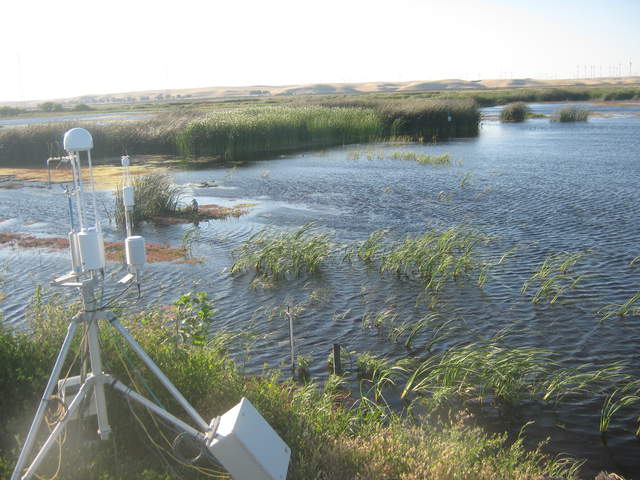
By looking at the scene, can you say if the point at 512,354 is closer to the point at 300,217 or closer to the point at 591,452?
the point at 591,452

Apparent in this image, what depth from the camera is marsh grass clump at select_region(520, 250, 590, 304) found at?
1115 cm

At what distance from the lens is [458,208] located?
19.1 metres

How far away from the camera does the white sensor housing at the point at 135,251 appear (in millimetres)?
4734

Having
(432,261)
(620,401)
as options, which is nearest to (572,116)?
(432,261)

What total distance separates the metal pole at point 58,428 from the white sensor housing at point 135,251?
0.97m

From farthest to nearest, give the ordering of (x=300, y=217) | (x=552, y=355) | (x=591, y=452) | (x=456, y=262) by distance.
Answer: (x=300, y=217) < (x=456, y=262) < (x=552, y=355) < (x=591, y=452)

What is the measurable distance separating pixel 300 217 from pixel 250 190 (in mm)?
6213

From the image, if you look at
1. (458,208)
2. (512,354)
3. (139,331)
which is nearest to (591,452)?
(512,354)

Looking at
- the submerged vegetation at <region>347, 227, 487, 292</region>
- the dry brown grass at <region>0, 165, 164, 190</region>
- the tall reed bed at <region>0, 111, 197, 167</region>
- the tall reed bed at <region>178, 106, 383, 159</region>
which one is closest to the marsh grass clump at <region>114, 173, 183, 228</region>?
the dry brown grass at <region>0, 165, 164, 190</region>

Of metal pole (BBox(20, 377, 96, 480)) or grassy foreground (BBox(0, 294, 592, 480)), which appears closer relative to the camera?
metal pole (BBox(20, 377, 96, 480))

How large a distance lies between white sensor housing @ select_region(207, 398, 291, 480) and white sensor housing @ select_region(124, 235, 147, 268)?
1.43m

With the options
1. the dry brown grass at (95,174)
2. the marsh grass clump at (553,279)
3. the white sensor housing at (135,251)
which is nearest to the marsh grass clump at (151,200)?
the dry brown grass at (95,174)

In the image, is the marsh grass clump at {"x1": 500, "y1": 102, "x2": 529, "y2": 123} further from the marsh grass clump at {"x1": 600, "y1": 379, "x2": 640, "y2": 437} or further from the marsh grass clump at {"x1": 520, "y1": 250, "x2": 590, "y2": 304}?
the marsh grass clump at {"x1": 600, "y1": 379, "x2": 640, "y2": 437}

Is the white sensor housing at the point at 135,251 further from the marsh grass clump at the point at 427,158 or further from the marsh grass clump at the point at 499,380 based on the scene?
the marsh grass clump at the point at 427,158
